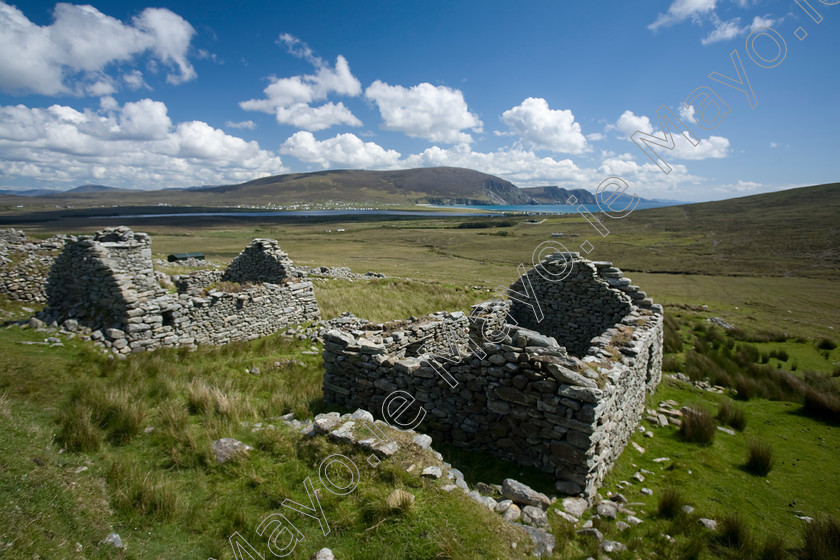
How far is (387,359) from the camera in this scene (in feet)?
25.2

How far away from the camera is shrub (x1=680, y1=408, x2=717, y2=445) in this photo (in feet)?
25.8

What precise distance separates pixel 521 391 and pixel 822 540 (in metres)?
4.06

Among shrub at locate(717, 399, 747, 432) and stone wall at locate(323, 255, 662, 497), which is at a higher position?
stone wall at locate(323, 255, 662, 497)

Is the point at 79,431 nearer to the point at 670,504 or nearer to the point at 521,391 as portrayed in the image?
the point at 521,391

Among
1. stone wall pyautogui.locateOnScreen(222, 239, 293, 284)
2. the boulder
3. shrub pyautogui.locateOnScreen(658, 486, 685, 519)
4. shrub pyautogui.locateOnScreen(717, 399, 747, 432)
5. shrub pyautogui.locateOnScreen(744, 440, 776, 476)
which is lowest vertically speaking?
shrub pyautogui.locateOnScreen(717, 399, 747, 432)

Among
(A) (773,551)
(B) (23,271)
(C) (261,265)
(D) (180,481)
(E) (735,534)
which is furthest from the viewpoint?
(C) (261,265)

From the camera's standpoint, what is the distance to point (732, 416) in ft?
29.0

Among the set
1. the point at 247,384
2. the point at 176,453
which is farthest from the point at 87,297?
the point at 176,453

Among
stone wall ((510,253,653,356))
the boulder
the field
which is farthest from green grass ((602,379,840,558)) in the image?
stone wall ((510,253,653,356))

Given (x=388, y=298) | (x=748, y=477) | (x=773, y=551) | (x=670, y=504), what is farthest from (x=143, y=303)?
(x=748, y=477)

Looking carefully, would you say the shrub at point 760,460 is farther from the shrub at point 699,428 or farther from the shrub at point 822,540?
the shrub at point 822,540

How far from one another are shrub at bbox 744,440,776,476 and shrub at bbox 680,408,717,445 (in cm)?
75

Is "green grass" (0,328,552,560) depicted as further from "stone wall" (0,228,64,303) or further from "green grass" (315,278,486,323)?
"stone wall" (0,228,64,303)

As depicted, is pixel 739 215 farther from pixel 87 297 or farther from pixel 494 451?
pixel 87 297
